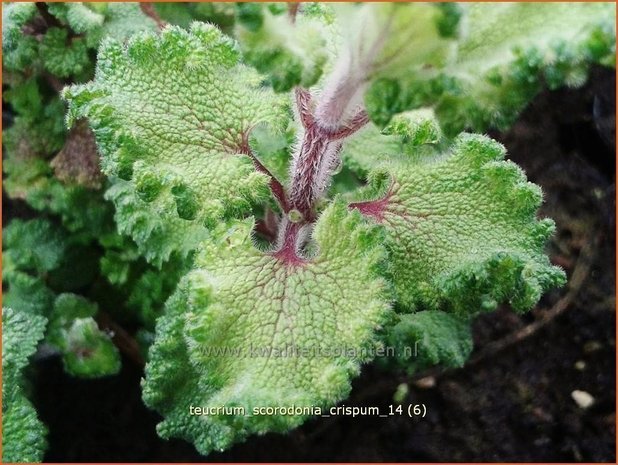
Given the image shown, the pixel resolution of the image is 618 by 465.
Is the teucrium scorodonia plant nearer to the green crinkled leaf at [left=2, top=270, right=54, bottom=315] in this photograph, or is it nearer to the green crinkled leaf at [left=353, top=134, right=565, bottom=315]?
the green crinkled leaf at [left=353, top=134, right=565, bottom=315]

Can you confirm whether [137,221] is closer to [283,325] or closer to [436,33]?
[283,325]

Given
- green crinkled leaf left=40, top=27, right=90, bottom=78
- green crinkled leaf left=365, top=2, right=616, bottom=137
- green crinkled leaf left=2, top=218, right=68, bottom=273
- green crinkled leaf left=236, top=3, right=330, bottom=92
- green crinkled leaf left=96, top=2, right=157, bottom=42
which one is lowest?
green crinkled leaf left=2, top=218, right=68, bottom=273

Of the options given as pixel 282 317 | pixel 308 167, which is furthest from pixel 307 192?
pixel 282 317

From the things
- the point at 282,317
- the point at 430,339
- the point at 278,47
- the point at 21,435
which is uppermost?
the point at 278,47

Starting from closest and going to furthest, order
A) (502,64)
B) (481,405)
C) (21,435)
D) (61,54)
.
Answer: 1. (502,64)
2. (21,435)
3. (61,54)
4. (481,405)

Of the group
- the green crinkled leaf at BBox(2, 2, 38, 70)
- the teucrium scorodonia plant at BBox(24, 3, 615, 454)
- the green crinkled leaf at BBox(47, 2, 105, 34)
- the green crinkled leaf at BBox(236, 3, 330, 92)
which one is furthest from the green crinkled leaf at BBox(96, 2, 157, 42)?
the green crinkled leaf at BBox(236, 3, 330, 92)

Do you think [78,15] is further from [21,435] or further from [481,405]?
[481,405]

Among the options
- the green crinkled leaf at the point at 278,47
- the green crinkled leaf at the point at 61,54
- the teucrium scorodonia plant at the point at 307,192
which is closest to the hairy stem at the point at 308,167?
the teucrium scorodonia plant at the point at 307,192
